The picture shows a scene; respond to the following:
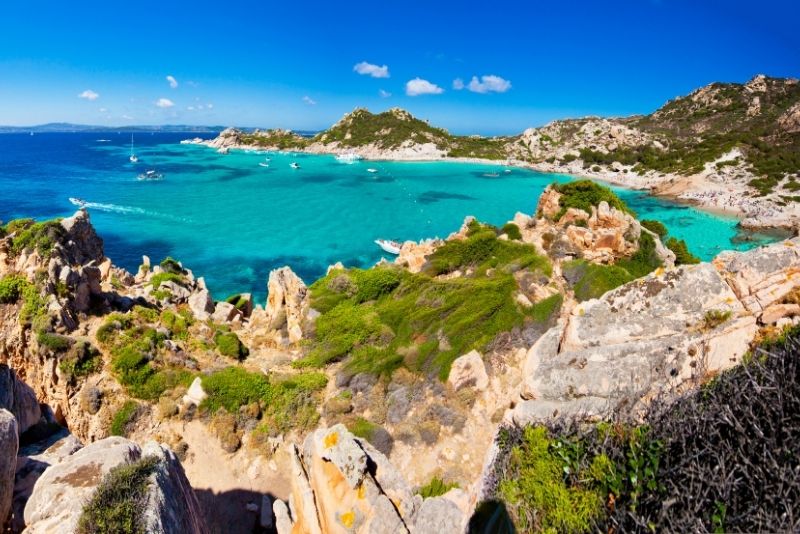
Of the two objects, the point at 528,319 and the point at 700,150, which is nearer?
the point at 528,319

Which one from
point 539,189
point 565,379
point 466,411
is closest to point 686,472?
point 565,379

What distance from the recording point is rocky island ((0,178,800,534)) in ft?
15.1

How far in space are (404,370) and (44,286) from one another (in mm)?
15052

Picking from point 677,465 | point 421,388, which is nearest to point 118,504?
point 677,465

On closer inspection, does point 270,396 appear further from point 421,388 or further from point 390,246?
point 390,246

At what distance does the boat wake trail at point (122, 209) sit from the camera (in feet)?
184

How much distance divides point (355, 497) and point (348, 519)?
0.38 metres

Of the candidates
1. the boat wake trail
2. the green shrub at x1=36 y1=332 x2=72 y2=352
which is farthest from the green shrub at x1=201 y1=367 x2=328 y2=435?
the boat wake trail

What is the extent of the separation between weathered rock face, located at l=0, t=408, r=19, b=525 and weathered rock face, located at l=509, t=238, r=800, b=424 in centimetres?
810

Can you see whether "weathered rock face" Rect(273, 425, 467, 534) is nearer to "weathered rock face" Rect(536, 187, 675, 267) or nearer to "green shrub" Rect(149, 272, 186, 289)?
"weathered rock face" Rect(536, 187, 675, 267)

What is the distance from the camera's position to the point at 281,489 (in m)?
12.5

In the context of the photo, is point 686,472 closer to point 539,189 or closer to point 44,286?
point 44,286

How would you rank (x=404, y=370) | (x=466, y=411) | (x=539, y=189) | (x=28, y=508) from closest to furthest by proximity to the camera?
1. (x=28, y=508)
2. (x=466, y=411)
3. (x=404, y=370)
4. (x=539, y=189)

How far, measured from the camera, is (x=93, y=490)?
232 inches
